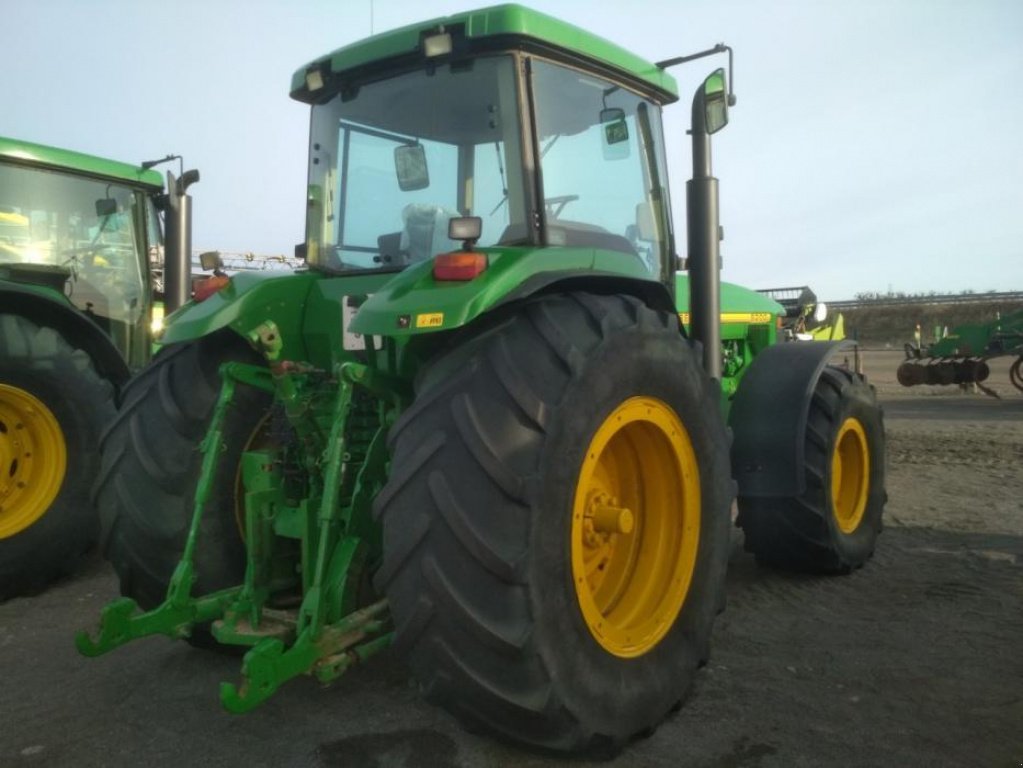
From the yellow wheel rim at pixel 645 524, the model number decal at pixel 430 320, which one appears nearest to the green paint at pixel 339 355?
the model number decal at pixel 430 320

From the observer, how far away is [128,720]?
8.73ft

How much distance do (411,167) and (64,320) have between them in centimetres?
271

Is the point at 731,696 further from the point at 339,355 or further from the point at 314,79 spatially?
the point at 314,79

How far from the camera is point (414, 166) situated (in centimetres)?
315

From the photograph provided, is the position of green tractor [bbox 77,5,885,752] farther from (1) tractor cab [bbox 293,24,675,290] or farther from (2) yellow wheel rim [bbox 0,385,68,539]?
(2) yellow wheel rim [bbox 0,385,68,539]

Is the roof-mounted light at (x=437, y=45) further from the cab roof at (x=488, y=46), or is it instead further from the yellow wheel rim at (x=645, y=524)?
the yellow wheel rim at (x=645, y=524)

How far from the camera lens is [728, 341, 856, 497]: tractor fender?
12.8 ft

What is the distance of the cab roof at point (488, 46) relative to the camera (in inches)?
107

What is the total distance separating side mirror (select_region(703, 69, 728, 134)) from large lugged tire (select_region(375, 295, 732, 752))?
1.23 m

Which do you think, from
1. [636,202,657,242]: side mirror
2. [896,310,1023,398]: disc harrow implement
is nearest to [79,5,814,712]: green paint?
[636,202,657,242]: side mirror

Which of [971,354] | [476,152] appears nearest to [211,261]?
[476,152]

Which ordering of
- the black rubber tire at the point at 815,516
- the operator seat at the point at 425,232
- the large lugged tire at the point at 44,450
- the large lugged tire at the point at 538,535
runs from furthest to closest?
the large lugged tire at the point at 44,450
the black rubber tire at the point at 815,516
the operator seat at the point at 425,232
the large lugged tire at the point at 538,535

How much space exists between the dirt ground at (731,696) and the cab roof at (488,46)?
214 cm

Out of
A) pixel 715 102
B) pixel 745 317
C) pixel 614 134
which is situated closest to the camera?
pixel 614 134
